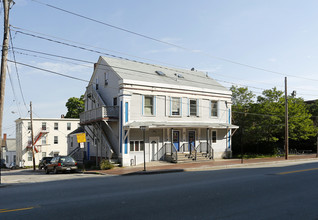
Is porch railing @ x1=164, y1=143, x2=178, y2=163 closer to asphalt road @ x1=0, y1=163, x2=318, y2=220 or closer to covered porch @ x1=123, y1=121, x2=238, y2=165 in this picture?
covered porch @ x1=123, y1=121, x2=238, y2=165

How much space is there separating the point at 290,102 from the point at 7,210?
116 ft

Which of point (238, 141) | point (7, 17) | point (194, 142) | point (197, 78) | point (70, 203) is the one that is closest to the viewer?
point (70, 203)

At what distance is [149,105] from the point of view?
26000 mm

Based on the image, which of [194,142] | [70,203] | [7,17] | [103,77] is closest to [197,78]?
[194,142]

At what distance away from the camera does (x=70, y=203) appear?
8.59 meters

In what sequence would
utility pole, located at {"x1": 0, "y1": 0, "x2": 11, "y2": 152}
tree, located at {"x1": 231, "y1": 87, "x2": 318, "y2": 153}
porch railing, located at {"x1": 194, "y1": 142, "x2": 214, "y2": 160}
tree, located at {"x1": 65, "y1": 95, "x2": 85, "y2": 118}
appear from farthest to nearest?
tree, located at {"x1": 65, "y1": 95, "x2": 85, "y2": 118}, tree, located at {"x1": 231, "y1": 87, "x2": 318, "y2": 153}, porch railing, located at {"x1": 194, "y1": 142, "x2": 214, "y2": 160}, utility pole, located at {"x1": 0, "y1": 0, "x2": 11, "y2": 152}

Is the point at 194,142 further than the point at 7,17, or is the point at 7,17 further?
the point at 194,142

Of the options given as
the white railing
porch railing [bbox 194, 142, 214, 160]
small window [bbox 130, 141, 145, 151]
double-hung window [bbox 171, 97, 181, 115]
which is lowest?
porch railing [bbox 194, 142, 214, 160]

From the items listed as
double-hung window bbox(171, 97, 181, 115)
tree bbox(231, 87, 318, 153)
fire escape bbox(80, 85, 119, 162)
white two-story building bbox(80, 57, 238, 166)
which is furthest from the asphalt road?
tree bbox(231, 87, 318, 153)

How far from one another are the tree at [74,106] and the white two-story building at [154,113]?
104 feet

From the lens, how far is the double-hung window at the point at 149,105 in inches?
1016

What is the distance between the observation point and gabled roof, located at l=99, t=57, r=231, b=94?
26453 mm

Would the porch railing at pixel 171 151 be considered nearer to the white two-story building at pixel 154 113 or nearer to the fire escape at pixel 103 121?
the white two-story building at pixel 154 113

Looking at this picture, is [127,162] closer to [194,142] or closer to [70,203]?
[194,142]
